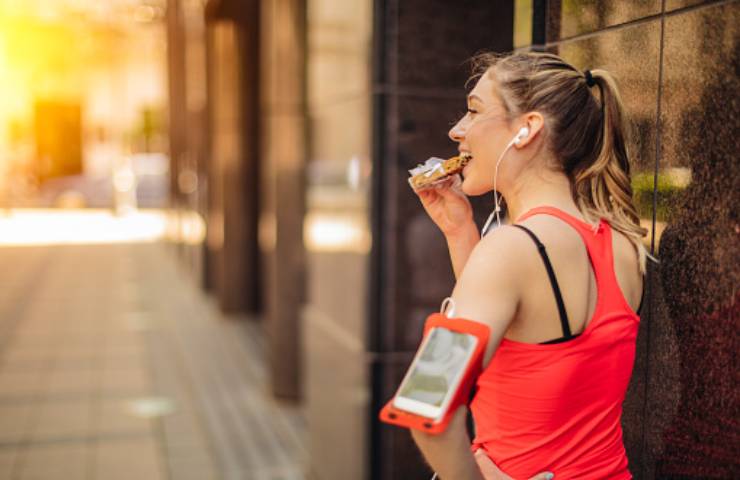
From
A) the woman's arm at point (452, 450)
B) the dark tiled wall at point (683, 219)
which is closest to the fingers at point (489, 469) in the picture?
the woman's arm at point (452, 450)

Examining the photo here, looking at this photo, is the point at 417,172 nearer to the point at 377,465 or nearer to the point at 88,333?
the point at 377,465

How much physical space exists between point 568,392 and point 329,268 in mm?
2972

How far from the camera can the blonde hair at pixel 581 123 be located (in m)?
1.53

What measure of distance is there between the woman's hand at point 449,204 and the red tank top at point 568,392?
9.4 inches

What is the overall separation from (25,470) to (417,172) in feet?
13.9

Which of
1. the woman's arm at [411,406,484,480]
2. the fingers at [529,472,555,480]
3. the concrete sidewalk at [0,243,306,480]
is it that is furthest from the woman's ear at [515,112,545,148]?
the concrete sidewalk at [0,243,306,480]

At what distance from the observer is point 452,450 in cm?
132

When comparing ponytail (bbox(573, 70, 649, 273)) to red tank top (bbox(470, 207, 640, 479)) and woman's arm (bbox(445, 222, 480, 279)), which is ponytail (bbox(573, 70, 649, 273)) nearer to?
red tank top (bbox(470, 207, 640, 479))

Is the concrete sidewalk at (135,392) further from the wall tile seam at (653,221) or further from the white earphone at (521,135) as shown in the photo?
the white earphone at (521,135)

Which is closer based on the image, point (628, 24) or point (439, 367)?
point (439, 367)

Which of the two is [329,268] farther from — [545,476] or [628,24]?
[545,476]

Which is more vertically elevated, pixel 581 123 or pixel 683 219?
pixel 581 123

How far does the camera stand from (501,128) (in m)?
1.54

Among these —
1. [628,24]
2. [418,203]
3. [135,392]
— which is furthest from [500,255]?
[135,392]
